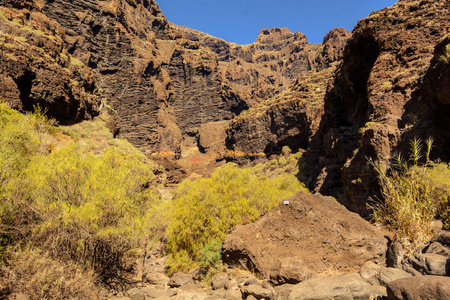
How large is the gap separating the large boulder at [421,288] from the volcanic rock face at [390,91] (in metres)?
7.52

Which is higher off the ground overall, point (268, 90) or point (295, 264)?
point (268, 90)

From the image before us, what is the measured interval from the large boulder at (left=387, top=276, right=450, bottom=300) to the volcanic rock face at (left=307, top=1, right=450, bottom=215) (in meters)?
7.52

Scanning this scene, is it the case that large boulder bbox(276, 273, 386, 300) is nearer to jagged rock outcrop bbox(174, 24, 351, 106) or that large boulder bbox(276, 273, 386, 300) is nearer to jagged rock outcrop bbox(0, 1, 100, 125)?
jagged rock outcrop bbox(0, 1, 100, 125)

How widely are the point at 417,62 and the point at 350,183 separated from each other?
8.31 metres

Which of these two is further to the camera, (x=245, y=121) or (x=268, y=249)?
(x=245, y=121)

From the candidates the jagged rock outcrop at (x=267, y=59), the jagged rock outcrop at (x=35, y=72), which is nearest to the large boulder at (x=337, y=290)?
the jagged rock outcrop at (x=35, y=72)

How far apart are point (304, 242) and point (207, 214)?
591 cm

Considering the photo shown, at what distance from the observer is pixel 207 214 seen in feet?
38.1

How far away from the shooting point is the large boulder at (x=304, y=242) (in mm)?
5805

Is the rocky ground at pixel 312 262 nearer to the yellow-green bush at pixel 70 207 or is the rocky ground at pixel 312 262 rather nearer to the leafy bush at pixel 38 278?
the leafy bush at pixel 38 278

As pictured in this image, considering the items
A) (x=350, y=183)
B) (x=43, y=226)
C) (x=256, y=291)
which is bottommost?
(x=256, y=291)

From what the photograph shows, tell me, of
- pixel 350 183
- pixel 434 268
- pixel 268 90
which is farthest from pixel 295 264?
pixel 268 90

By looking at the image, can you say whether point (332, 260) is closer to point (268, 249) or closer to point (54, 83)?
point (268, 249)

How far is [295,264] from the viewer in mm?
5762
